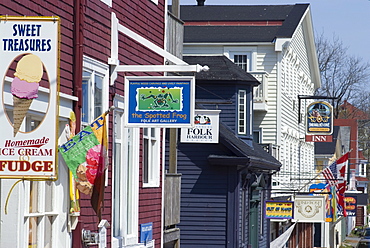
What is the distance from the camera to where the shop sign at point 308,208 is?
110 ft

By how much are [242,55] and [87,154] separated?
24549 mm

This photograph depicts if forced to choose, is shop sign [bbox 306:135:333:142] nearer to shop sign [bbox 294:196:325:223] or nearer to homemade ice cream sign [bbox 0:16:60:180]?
shop sign [bbox 294:196:325:223]

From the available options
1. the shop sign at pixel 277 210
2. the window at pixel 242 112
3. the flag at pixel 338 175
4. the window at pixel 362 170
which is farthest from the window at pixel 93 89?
the window at pixel 362 170

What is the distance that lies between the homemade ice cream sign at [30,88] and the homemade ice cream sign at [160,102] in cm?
476

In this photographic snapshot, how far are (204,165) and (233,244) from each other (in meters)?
2.38

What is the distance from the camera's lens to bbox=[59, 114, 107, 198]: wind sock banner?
9.83 metres

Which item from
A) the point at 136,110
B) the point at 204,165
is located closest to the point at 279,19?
the point at 204,165

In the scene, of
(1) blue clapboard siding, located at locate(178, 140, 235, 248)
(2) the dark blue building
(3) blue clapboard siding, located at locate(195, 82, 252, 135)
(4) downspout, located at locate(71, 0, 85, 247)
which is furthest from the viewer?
(3) blue clapboard siding, located at locate(195, 82, 252, 135)

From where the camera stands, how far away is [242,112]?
86.4ft

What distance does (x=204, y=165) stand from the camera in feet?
79.2

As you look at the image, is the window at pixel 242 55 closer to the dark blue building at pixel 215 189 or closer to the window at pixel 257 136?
the window at pixel 257 136

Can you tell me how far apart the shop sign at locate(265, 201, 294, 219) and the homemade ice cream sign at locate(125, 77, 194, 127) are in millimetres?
16126

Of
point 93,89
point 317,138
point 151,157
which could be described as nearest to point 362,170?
point 317,138

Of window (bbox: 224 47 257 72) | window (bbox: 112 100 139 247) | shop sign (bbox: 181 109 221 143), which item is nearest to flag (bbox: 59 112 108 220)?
window (bbox: 112 100 139 247)
